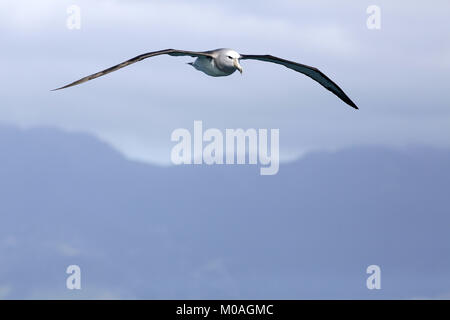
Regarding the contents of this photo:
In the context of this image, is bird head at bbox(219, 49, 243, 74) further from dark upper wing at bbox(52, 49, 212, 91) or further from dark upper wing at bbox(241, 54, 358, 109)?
dark upper wing at bbox(241, 54, 358, 109)

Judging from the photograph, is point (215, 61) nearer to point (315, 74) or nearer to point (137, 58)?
point (137, 58)

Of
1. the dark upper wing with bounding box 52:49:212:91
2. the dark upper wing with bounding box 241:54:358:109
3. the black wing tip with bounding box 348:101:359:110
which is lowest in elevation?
the dark upper wing with bounding box 52:49:212:91

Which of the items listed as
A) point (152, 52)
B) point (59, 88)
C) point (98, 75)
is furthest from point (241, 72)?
point (59, 88)

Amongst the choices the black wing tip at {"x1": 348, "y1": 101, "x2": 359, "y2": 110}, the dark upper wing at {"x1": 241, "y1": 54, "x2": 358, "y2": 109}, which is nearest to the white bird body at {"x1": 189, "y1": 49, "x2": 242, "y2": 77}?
the dark upper wing at {"x1": 241, "y1": 54, "x2": 358, "y2": 109}

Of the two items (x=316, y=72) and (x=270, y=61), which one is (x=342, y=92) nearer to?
(x=316, y=72)

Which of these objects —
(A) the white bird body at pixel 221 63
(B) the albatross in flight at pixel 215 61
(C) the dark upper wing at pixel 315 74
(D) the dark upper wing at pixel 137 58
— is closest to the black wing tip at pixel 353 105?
(C) the dark upper wing at pixel 315 74

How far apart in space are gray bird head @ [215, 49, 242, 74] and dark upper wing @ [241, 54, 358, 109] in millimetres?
1988

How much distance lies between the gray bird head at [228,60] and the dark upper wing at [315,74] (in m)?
1.99

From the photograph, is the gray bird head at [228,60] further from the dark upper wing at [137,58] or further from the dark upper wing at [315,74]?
the dark upper wing at [315,74]

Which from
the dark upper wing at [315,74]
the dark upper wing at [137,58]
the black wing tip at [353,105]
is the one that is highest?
the dark upper wing at [315,74]

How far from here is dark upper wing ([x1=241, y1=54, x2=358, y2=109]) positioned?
85.3ft

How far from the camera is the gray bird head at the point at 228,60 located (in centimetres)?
2319

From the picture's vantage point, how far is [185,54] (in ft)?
75.9
